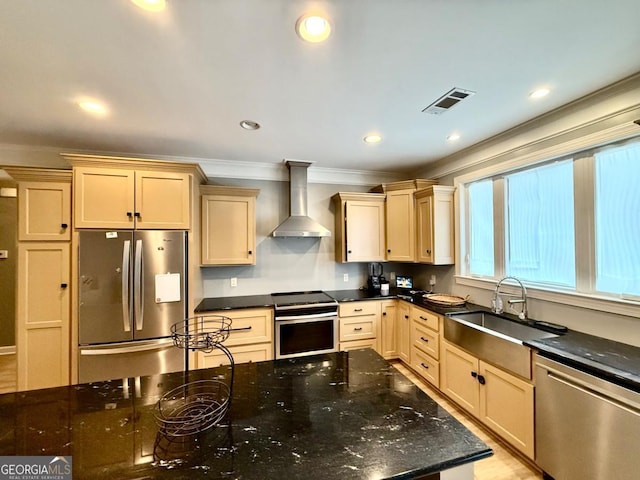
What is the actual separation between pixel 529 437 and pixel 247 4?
2984 millimetres

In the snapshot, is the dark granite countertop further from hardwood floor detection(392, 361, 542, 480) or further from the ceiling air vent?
the ceiling air vent

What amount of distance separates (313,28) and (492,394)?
8.96 feet

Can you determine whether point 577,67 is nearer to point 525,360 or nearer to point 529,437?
point 525,360

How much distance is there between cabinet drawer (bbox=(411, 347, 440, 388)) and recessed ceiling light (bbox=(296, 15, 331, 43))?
2905 millimetres

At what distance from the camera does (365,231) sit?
3.67 metres

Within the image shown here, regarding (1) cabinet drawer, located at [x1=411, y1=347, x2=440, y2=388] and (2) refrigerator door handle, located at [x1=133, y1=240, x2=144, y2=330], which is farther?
(1) cabinet drawer, located at [x1=411, y1=347, x2=440, y2=388]

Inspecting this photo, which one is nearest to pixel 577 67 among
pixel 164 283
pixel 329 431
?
pixel 329 431

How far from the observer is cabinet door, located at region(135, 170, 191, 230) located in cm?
255

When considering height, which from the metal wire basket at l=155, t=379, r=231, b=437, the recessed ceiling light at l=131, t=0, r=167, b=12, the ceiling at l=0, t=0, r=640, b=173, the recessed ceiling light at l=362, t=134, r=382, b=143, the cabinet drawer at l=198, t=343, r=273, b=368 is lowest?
the cabinet drawer at l=198, t=343, r=273, b=368

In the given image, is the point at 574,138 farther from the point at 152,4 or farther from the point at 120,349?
the point at 120,349

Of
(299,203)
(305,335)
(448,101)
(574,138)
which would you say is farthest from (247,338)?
(574,138)

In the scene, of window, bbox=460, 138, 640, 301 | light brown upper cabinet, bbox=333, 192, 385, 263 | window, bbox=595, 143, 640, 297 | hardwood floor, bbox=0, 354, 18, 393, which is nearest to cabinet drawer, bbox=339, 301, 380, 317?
light brown upper cabinet, bbox=333, 192, 385, 263

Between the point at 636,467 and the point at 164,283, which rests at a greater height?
the point at 164,283

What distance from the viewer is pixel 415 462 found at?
2.60ft
